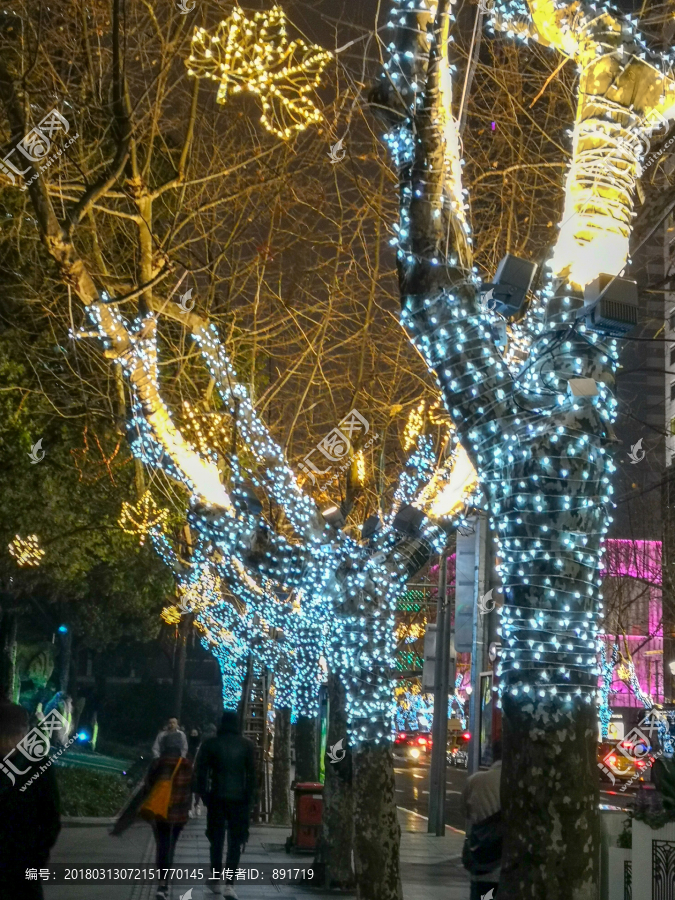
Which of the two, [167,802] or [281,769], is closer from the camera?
[167,802]

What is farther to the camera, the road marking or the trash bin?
the road marking

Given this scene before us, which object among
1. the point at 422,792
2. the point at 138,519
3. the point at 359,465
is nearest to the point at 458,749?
the point at 422,792

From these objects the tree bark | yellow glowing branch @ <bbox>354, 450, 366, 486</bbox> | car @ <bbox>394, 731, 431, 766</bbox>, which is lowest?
car @ <bbox>394, 731, 431, 766</bbox>

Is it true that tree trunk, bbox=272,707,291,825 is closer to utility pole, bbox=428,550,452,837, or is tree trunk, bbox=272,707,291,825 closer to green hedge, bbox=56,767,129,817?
utility pole, bbox=428,550,452,837

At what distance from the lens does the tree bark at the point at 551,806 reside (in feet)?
17.6

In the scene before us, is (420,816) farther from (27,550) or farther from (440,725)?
(27,550)

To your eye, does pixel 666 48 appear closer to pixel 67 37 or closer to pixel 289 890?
pixel 67 37

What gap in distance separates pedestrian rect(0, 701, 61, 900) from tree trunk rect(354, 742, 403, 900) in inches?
171

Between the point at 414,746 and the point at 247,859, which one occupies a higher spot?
the point at 414,746

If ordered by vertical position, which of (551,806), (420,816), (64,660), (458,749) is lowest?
(420,816)

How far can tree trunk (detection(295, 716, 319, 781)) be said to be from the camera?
62.8ft

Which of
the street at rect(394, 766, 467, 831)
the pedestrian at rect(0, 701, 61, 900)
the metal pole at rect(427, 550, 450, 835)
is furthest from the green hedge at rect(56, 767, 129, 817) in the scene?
the pedestrian at rect(0, 701, 61, 900)

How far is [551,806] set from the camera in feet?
17.7

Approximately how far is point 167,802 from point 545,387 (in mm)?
5810
